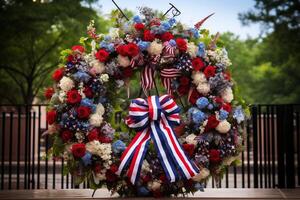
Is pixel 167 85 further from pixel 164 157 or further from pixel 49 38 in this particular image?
pixel 49 38

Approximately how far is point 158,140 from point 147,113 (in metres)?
0.35

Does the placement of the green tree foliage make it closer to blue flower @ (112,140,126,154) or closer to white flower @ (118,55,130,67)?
white flower @ (118,55,130,67)

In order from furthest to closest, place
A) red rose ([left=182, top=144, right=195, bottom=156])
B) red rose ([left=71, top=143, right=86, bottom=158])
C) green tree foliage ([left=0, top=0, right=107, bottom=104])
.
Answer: green tree foliage ([left=0, top=0, right=107, bottom=104]) → red rose ([left=182, top=144, right=195, bottom=156]) → red rose ([left=71, top=143, right=86, bottom=158])

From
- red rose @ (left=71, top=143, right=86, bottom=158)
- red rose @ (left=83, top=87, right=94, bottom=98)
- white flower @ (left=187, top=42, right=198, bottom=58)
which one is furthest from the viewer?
white flower @ (left=187, top=42, right=198, bottom=58)

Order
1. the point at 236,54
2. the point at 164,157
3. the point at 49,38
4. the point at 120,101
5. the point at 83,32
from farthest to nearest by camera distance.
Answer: the point at 236,54 → the point at 49,38 → the point at 83,32 → the point at 120,101 → the point at 164,157

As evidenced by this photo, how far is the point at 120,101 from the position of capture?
287 inches

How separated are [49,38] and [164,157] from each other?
79.7 feet

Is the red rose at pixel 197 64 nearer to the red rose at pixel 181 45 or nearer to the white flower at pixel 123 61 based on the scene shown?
the red rose at pixel 181 45

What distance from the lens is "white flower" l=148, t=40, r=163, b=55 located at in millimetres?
7012

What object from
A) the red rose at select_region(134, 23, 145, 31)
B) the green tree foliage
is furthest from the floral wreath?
the green tree foliage

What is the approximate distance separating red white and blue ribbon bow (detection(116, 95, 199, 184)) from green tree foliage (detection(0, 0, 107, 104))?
18078mm

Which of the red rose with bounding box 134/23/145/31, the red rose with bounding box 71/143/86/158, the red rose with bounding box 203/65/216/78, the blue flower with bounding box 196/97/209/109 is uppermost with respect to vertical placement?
the red rose with bounding box 134/23/145/31

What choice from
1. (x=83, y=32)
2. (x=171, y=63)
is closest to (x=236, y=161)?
(x=171, y=63)

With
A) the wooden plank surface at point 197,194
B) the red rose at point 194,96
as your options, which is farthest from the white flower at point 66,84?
the red rose at point 194,96
